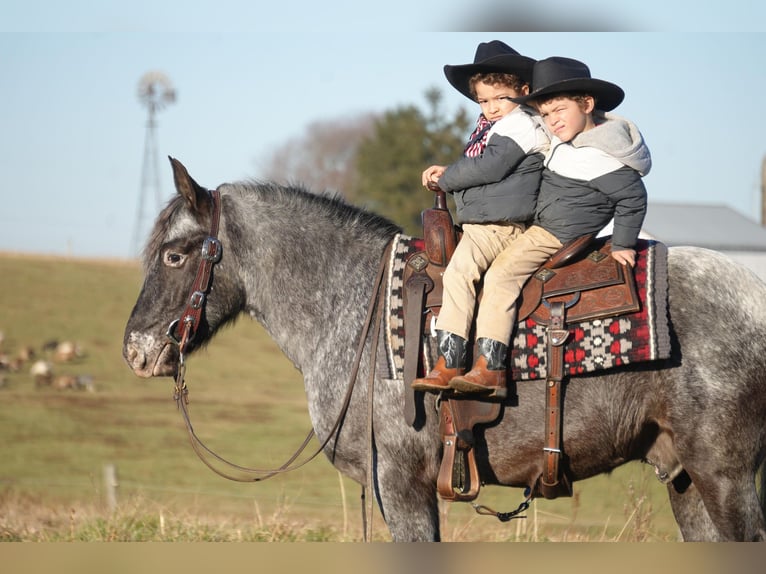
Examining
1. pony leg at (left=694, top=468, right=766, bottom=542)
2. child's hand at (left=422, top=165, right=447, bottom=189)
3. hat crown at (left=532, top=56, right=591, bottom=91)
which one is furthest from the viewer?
child's hand at (left=422, top=165, right=447, bottom=189)

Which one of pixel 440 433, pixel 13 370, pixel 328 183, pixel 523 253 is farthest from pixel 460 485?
pixel 328 183

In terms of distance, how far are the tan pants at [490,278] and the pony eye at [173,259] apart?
1447mm

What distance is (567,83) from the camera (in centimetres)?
374

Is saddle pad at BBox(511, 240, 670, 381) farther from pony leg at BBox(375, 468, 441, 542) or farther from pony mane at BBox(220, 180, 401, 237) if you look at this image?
pony mane at BBox(220, 180, 401, 237)

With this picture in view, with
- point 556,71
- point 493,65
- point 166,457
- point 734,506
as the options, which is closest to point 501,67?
point 493,65

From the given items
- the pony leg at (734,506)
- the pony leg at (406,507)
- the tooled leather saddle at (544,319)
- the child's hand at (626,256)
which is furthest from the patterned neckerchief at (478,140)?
the pony leg at (734,506)

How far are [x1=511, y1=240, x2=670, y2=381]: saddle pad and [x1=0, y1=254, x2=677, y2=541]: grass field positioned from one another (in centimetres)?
221

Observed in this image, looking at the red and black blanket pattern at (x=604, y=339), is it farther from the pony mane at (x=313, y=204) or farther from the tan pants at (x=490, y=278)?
the pony mane at (x=313, y=204)

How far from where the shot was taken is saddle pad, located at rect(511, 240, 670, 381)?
12.0 feet

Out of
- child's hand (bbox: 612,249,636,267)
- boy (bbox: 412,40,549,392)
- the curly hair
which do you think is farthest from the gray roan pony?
the curly hair

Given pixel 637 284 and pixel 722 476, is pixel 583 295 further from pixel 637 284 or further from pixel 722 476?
pixel 722 476

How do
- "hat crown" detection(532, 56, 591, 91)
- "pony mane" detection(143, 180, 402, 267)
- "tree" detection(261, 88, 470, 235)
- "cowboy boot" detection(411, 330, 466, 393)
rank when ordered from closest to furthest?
"cowboy boot" detection(411, 330, 466, 393)
"hat crown" detection(532, 56, 591, 91)
"pony mane" detection(143, 180, 402, 267)
"tree" detection(261, 88, 470, 235)

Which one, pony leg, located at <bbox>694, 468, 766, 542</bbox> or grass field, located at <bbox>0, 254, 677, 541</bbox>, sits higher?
pony leg, located at <bbox>694, 468, 766, 542</bbox>

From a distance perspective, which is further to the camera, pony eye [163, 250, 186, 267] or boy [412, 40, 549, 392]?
pony eye [163, 250, 186, 267]
